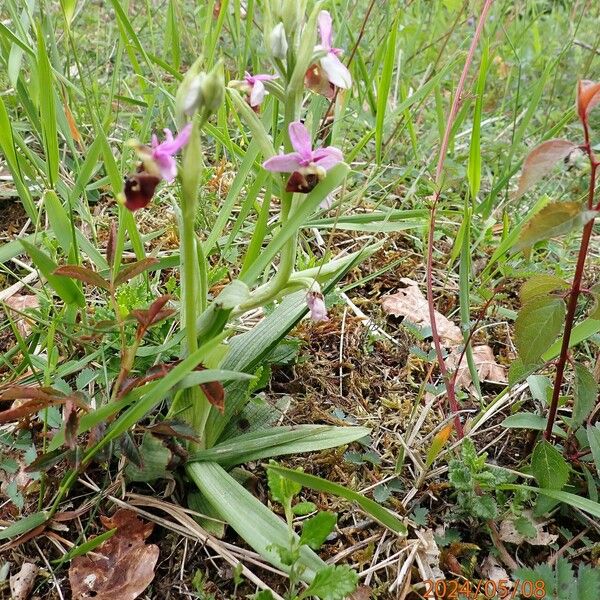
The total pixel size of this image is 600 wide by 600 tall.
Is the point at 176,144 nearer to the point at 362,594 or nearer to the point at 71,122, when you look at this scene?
the point at 362,594

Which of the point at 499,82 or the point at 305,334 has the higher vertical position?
the point at 499,82

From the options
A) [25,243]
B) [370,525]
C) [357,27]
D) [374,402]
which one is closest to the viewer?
[25,243]

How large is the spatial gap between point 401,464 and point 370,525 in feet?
0.47

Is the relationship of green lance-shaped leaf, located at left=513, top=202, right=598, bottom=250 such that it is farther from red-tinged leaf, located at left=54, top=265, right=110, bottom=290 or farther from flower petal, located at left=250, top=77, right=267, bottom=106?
red-tinged leaf, located at left=54, top=265, right=110, bottom=290

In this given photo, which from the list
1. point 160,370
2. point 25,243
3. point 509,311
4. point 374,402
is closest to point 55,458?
point 160,370

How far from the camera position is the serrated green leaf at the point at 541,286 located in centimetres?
113

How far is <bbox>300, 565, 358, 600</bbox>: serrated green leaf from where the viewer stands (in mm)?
937

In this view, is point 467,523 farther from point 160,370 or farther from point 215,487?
point 160,370

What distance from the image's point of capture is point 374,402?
1515 mm

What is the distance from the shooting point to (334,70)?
3.60ft

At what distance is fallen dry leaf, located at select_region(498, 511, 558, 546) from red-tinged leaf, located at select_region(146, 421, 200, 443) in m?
0.65

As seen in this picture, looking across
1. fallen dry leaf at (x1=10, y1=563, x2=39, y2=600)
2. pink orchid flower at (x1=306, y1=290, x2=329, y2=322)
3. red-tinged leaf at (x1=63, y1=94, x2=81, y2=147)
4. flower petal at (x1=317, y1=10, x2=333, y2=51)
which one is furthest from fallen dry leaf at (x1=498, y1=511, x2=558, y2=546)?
red-tinged leaf at (x1=63, y1=94, x2=81, y2=147)

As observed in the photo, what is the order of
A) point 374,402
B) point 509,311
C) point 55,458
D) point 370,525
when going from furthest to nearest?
point 509,311 → point 374,402 → point 370,525 → point 55,458

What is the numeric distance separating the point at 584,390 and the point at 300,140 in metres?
0.71
